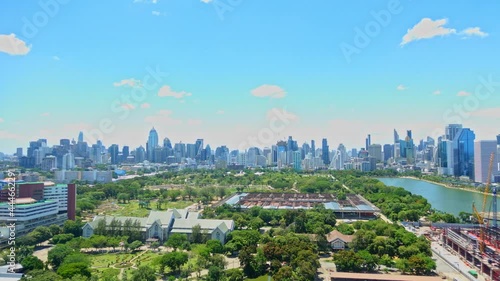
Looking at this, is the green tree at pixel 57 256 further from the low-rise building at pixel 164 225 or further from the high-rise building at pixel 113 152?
the high-rise building at pixel 113 152

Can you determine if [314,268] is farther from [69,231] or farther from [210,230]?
[69,231]

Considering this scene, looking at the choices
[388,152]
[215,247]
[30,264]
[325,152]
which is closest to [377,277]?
[215,247]

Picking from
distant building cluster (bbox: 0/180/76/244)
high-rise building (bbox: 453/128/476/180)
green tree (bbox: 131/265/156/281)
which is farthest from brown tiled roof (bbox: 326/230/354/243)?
high-rise building (bbox: 453/128/476/180)

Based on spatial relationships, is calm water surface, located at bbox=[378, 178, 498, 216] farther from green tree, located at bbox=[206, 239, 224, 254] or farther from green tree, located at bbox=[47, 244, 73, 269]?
green tree, located at bbox=[47, 244, 73, 269]

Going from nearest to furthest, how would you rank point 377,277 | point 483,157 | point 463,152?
point 377,277
point 483,157
point 463,152

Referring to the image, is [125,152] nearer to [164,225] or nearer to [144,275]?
[164,225]

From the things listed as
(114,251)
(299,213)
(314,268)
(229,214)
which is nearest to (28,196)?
(114,251)
